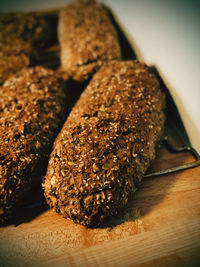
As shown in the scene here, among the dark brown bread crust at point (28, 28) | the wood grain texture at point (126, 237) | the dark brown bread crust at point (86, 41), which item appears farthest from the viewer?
the dark brown bread crust at point (28, 28)

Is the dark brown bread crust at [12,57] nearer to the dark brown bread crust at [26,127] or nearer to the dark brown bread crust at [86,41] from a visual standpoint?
the dark brown bread crust at [26,127]

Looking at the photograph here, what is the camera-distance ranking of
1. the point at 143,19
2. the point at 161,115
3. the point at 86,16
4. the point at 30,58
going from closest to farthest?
the point at 161,115 → the point at 143,19 → the point at 30,58 → the point at 86,16

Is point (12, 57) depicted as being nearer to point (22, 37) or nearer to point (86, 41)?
point (22, 37)

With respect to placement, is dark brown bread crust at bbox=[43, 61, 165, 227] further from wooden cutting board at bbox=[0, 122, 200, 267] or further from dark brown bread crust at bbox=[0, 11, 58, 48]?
dark brown bread crust at bbox=[0, 11, 58, 48]

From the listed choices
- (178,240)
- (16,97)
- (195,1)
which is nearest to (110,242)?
(178,240)

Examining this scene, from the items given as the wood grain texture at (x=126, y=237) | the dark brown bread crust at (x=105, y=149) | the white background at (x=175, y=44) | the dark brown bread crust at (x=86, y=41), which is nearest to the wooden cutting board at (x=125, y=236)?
the wood grain texture at (x=126, y=237)

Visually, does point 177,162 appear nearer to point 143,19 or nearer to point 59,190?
point 59,190
